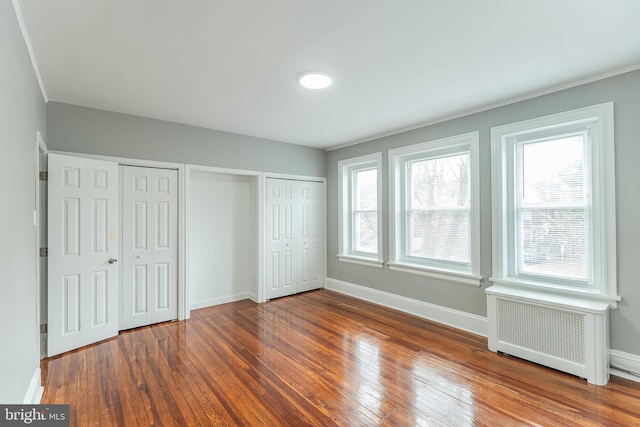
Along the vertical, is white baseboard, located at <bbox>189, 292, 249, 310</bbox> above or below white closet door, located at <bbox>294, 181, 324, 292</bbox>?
below

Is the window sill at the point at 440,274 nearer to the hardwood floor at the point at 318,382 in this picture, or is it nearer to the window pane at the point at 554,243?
the window pane at the point at 554,243

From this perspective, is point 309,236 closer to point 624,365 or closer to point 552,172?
point 552,172

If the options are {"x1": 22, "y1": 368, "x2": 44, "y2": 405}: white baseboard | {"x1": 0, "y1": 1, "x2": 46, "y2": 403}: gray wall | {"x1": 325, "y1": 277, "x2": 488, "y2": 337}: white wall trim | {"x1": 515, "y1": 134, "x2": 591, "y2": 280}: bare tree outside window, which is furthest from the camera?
{"x1": 325, "y1": 277, "x2": 488, "y2": 337}: white wall trim

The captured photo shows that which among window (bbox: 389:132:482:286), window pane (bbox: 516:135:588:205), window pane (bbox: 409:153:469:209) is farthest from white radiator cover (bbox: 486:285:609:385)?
window pane (bbox: 409:153:469:209)

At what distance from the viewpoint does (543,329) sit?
9.05 feet

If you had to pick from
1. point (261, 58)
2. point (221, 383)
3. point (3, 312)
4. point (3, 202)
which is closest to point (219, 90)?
point (261, 58)

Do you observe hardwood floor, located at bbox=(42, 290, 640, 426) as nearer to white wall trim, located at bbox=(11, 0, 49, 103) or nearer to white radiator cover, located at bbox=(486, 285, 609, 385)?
white radiator cover, located at bbox=(486, 285, 609, 385)

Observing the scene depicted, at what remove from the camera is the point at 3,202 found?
1.54 metres

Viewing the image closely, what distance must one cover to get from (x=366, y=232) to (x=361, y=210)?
0.38 m

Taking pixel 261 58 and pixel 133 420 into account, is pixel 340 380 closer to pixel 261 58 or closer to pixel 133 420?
pixel 133 420

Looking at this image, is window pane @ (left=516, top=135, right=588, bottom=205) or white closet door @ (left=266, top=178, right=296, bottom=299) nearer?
window pane @ (left=516, top=135, right=588, bottom=205)

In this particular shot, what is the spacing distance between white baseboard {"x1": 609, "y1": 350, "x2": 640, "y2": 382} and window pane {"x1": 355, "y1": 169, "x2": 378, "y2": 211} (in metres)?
3.07

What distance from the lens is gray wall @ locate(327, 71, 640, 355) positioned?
8.34 ft

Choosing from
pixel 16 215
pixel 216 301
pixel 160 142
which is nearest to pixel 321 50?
pixel 16 215
